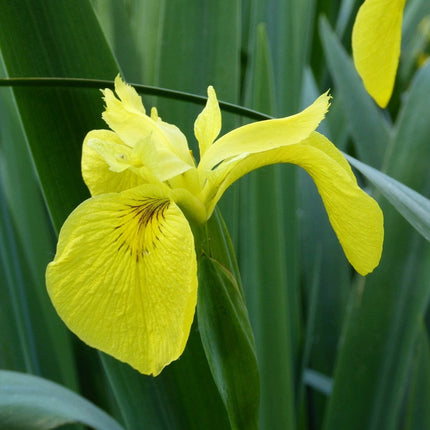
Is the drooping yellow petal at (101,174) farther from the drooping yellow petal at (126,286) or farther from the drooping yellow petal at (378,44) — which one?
the drooping yellow petal at (378,44)

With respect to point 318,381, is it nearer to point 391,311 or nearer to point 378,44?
point 391,311

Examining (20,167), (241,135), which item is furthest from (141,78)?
(241,135)

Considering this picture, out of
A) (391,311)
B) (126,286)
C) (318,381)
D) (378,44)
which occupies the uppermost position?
(378,44)

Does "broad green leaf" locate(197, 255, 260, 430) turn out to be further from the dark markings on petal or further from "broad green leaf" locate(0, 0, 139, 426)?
"broad green leaf" locate(0, 0, 139, 426)

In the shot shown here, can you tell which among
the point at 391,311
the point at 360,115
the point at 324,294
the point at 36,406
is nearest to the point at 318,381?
the point at 324,294

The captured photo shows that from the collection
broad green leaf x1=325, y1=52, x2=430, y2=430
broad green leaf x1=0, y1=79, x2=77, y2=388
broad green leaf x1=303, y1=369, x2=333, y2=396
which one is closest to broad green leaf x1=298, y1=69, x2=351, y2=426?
broad green leaf x1=303, y1=369, x2=333, y2=396

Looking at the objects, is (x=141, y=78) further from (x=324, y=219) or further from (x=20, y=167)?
(x=324, y=219)

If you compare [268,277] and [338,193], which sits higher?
[338,193]
